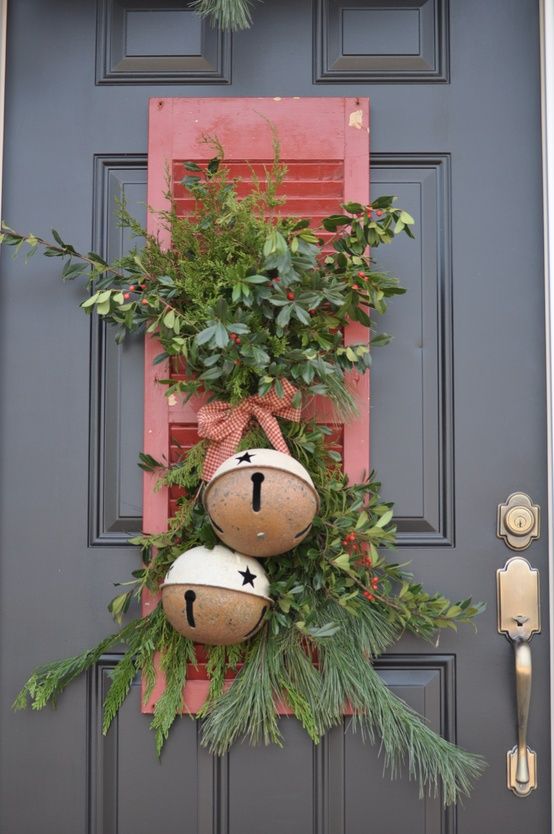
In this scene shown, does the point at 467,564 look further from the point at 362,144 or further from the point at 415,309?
the point at 362,144

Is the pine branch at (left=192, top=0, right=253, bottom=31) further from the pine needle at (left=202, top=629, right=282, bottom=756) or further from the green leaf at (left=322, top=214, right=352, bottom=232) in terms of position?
the pine needle at (left=202, top=629, right=282, bottom=756)

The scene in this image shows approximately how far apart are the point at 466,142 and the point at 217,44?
19.4 inches

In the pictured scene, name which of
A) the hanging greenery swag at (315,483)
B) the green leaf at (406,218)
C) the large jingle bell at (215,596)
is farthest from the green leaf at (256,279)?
the large jingle bell at (215,596)

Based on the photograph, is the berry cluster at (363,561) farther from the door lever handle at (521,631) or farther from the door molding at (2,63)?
the door molding at (2,63)

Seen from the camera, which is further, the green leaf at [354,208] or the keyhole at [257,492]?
the green leaf at [354,208]

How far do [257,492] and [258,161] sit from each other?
61cm

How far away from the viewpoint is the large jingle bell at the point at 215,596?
110cm

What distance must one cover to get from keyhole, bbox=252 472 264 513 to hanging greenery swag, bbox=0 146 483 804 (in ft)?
0.43

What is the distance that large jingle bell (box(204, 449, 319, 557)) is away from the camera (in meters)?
1.06

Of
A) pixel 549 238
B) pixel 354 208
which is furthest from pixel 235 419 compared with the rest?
pixel 549 238

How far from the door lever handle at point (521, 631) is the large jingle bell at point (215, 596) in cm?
44

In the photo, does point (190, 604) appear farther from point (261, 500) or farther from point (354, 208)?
point (354, 208)

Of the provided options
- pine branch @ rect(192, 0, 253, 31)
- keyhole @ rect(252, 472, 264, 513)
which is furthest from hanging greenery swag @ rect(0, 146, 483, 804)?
pine branch @ rect(192, 0, 253, 31)

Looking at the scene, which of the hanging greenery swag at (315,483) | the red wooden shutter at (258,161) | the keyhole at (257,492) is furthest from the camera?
the red wooden shutter at (258,161)
